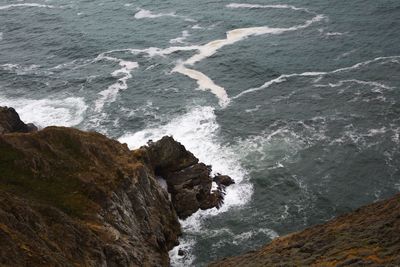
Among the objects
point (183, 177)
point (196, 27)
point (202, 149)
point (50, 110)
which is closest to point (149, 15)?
point (196, 27)

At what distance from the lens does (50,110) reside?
103 metres

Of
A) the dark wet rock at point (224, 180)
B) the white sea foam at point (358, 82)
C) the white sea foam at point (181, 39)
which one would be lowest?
the dark wet rock at point (224, 180)

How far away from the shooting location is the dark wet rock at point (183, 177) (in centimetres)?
7156

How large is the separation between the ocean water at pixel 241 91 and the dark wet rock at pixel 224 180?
191 cm

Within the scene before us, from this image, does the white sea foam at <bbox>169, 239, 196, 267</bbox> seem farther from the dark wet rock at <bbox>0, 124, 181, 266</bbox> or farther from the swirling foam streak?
the swirling foam streak

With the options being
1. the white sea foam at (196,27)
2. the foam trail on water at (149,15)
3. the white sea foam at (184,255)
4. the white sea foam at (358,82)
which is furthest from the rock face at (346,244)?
the foam trail on water at (149,15)

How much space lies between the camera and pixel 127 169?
63.0 meters

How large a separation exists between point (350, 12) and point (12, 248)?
107m

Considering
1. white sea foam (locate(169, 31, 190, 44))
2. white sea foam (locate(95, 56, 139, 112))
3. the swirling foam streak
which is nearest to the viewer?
the swirling foam streak

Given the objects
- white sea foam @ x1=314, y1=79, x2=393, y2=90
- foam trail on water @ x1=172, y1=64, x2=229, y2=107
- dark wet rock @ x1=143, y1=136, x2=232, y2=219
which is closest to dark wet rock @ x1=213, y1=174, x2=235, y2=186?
dark wet rock @ x1=143, y1=136, x2=232, y2=219

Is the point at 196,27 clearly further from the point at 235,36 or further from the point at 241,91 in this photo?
the point at 241,91

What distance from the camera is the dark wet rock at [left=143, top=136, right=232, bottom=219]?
71.6 m

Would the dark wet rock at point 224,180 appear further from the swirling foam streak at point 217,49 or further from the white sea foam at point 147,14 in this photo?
the white sea foam at point 147,14

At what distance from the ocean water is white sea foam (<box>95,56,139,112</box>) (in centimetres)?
Answer: 44
